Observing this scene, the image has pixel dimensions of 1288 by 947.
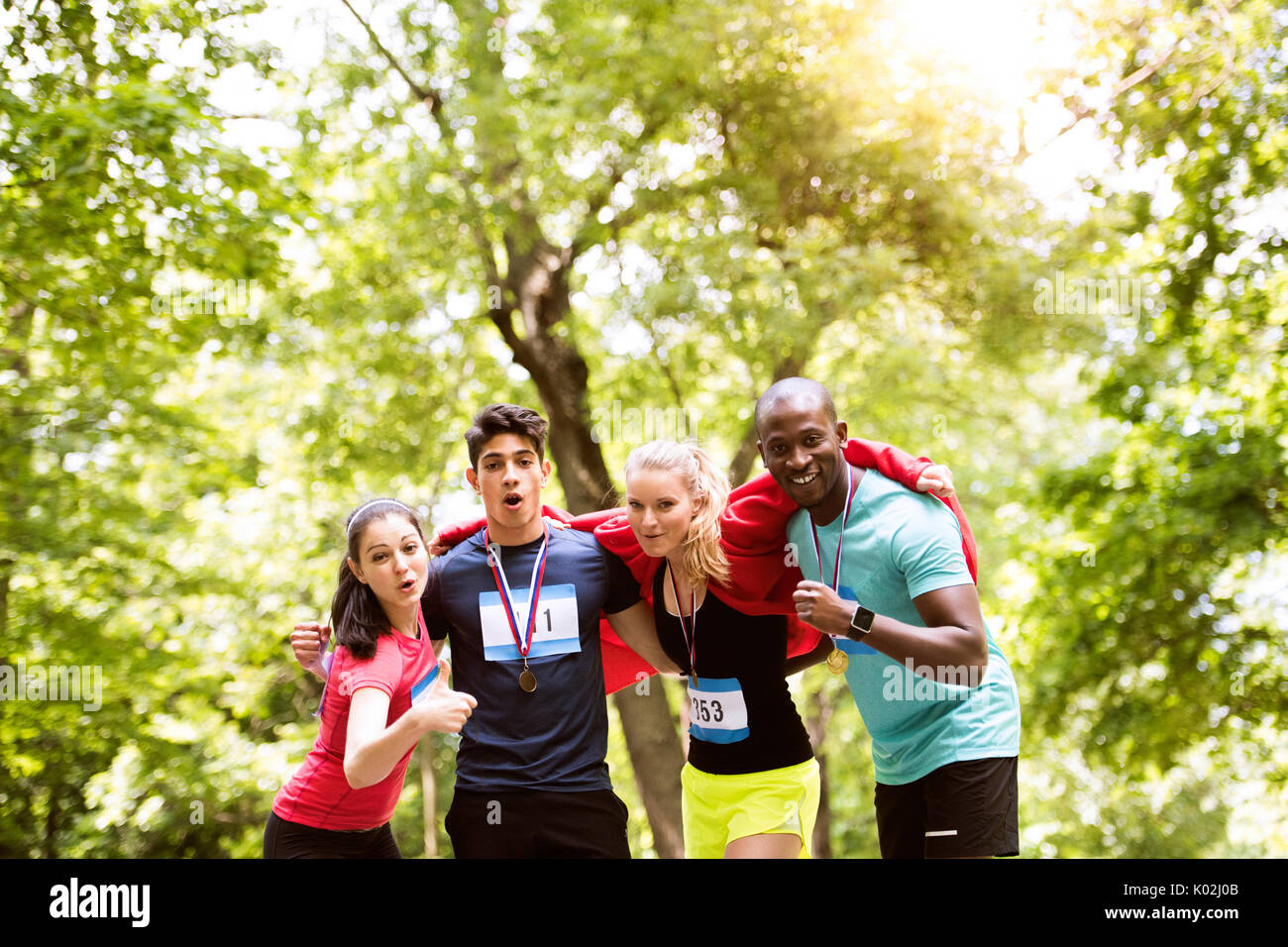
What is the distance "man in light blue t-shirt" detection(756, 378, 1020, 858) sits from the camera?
3.15 meters

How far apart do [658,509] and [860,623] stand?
0.84 metres

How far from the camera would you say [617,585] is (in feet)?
12.0

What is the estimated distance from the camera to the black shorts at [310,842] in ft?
10.8

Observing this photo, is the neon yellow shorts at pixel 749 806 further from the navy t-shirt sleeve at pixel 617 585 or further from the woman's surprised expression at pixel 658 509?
the woman's surprised expression at pixel 658 509

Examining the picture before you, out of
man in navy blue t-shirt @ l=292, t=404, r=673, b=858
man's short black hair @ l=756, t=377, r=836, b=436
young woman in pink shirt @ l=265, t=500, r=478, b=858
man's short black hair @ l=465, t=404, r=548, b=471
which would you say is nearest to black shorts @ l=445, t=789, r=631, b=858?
man in navy blue t-shirt @ l=292, t=404, r=673, b=858

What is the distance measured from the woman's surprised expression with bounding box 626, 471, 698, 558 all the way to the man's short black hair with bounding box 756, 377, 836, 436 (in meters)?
0.36

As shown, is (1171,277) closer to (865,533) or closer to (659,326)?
(659,326)

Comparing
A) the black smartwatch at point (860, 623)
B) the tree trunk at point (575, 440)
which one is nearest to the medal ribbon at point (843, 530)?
the black smartwatch at point (860, 623)

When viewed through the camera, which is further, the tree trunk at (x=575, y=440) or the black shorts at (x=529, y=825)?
the tree trunk at (x=575, y=440)

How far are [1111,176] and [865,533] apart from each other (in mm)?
8851

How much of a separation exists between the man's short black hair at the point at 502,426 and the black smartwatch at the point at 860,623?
4.06 feet

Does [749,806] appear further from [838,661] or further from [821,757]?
[821,757]

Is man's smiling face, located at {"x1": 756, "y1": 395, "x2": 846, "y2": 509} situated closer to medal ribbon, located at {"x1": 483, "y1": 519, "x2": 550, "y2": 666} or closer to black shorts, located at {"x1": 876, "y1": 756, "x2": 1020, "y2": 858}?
medal ribbon, located at {"x1": 483, "y1": 519, "x2": 550, "y2": 666}

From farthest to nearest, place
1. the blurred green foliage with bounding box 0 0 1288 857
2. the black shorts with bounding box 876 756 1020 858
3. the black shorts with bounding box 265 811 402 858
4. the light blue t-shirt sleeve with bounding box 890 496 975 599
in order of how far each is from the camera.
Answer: the blurred green foliage with bounding box 0 0 1288 857 < the black shorts with bounding box 265 811 402 858 < the black shorts with bounding box 876 756 1020 858 < the light blue t-shirt sleeve with bounding box 890 496 975 599
